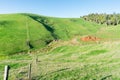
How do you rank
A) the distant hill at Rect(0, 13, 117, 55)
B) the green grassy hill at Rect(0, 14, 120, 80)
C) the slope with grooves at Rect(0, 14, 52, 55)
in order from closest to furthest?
the green grassy hill at Rect(0, 14, 120, 80), the slope with grooves at Rect(0, 14, 52, 55), the distant hill at Rect(0, 13, 117, 55)

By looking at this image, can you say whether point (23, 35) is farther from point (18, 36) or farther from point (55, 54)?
point (55, 54)

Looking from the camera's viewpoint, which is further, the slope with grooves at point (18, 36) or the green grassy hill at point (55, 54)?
the slope with grooves at point (18, 36)

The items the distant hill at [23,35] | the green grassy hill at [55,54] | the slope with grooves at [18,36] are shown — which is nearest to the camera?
the green grassy hill at [55,54]

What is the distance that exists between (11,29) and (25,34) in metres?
8.66

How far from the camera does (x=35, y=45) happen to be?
103m

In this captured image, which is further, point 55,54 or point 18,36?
point 18,36

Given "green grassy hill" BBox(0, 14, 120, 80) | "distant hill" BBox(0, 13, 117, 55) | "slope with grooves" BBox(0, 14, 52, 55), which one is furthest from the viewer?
"distant hill" BBox(0, 13, 117, 55)

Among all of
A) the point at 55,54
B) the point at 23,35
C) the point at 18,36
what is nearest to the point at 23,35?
the point at 23,35

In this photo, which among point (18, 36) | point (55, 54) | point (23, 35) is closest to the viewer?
point (55, 54)

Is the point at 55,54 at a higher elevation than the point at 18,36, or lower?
lower

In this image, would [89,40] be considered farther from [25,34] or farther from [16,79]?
[16,79]

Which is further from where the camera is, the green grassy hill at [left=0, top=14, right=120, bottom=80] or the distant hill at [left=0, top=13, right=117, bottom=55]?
the distant hill at [left=0, top=13, right=117, bottom=55]

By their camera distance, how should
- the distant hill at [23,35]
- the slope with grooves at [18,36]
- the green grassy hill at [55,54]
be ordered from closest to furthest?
the green grassy hill at [55,54] → the slope with grooves at [18,36] → the distant hill at [23,35]

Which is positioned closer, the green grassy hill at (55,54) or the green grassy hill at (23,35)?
the green grassy hill at (55,54)
